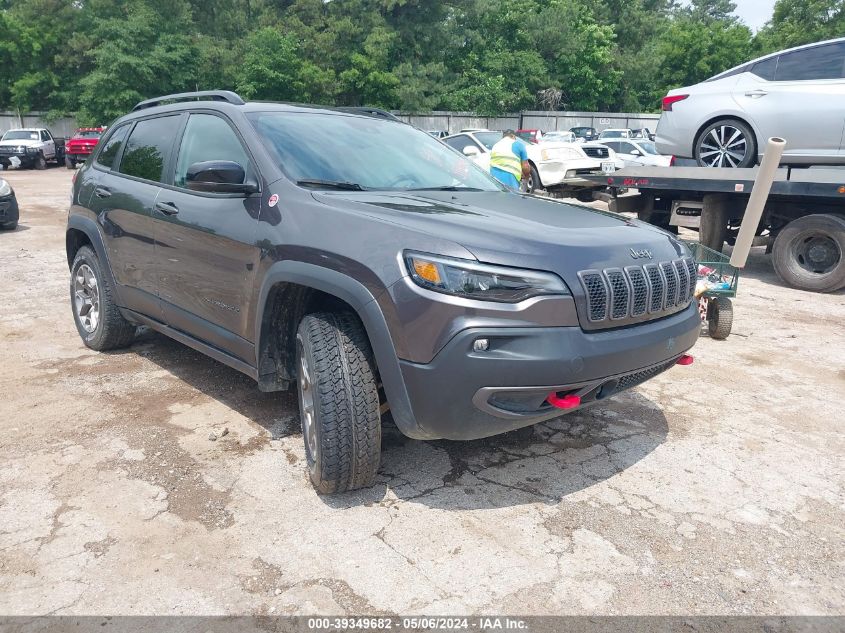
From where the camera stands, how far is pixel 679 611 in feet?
7.82

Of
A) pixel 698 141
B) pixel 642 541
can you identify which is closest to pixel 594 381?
pixel 642 541

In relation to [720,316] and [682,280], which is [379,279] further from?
[720,316]

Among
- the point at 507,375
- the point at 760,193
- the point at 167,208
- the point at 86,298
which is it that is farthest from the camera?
the point at 760,193

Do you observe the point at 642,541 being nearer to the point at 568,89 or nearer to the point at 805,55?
the point at 805,55

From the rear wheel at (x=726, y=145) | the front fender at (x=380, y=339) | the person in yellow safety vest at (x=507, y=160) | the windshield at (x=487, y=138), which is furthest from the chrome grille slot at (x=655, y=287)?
the windshield at (x=487, y=138)

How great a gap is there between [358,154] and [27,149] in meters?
28.4

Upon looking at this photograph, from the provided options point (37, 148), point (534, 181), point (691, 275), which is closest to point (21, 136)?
point (37, 148)

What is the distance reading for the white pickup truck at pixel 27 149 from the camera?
88.1 feet

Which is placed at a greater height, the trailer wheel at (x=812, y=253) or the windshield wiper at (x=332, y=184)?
the windshield wiper at (x=332, y=184)

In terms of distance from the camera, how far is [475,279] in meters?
2.59

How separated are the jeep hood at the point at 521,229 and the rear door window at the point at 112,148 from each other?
2.43 meters

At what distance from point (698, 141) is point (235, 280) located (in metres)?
7.19

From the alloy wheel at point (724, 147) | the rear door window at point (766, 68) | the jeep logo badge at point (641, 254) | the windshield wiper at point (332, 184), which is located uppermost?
the rear door window at point (766, 68)

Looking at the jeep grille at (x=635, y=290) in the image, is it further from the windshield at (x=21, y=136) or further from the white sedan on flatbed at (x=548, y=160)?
the windshield at (x=21, y=136)
